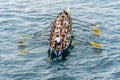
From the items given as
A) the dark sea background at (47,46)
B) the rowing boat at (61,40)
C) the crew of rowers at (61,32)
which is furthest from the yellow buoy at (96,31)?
the crew of rowers at (61,32)

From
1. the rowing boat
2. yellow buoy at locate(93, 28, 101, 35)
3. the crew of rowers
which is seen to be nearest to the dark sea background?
yellow buoy at locate(93, 28, 101, 35)

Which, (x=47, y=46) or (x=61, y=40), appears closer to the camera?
(x=61, y=40)

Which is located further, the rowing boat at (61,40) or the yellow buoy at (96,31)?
the yellow buoy at (96,31)

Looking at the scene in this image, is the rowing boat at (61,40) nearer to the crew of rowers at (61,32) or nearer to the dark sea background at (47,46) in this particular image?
the crew of rowers at (61,32)

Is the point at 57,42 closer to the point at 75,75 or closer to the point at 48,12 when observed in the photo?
the point at 75,75

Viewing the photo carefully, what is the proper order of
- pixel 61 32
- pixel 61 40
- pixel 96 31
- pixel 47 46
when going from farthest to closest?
pixel 96 31 < pixel 47 46 < pixel 61 32 < pixel 61 40

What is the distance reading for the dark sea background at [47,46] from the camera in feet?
121

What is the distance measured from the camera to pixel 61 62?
38500mm

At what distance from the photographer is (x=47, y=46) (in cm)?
4353

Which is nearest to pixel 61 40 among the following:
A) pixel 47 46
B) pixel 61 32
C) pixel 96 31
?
pixel 61 32

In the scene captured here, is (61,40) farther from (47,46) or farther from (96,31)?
(96,31)

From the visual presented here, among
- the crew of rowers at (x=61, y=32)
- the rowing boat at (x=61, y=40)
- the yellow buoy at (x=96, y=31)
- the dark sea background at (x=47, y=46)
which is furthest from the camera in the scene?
the yellow buoy at (x=96, y=31)

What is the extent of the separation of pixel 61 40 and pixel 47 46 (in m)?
4.28

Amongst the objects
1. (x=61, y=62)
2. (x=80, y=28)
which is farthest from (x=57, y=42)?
(x=80, y=28)
